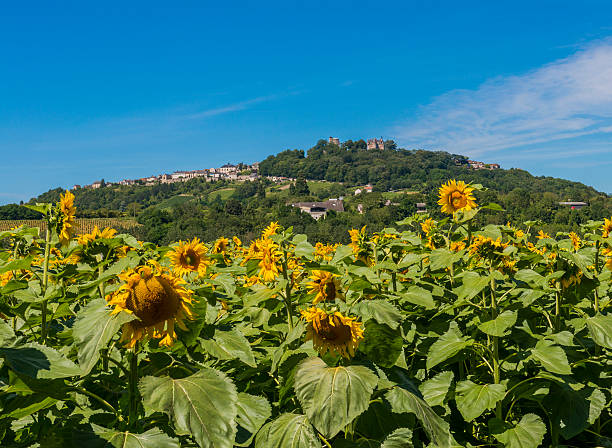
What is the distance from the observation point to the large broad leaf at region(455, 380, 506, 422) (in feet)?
8.70

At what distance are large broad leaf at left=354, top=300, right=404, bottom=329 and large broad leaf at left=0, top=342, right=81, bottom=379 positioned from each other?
126 centimetres

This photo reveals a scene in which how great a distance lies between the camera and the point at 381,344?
2193mm

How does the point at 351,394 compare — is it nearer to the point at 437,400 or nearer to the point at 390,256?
the point at 437,400

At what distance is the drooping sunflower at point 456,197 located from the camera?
4.35 m

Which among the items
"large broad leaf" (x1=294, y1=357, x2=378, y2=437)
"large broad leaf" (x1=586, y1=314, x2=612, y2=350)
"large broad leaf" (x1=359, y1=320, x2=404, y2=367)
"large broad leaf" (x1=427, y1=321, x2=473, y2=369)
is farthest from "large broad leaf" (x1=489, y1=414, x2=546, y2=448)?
"large broad leaf" (x1=294, y1=357, x2=378, y2=437)

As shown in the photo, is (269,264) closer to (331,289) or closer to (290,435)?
(331,289)

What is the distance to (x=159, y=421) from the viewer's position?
1.78 meters

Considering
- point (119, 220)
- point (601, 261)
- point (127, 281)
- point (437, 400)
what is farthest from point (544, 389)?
point (119, 220)

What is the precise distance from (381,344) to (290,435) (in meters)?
0.65

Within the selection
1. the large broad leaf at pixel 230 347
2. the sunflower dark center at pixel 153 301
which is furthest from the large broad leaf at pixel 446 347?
the sunflower dark center at pixel 153 301

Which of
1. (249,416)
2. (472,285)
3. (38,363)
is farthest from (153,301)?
(472,285)

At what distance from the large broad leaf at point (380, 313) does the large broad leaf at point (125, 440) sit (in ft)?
3.33

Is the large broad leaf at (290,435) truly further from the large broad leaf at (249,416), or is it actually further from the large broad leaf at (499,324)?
the large broad leaf at (499,324)

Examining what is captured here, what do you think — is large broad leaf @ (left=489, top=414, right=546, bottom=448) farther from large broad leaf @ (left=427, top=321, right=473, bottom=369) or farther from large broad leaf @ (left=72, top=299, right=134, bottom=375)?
large broad leaf @ (left=72, top=299, right=134, bottom=375)
